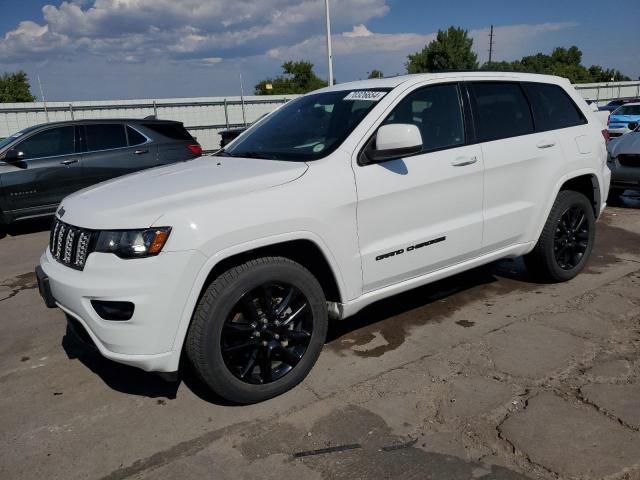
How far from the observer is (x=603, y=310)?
4.19 meters

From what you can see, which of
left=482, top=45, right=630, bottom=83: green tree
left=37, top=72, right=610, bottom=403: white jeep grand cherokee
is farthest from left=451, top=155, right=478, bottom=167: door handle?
left=482, top=45, right=630, bottom=83: green tree

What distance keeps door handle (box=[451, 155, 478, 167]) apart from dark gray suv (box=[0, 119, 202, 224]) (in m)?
6.32

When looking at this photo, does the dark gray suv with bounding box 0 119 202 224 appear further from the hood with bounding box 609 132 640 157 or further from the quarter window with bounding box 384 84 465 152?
the hood with bounding box 609 132 640 157

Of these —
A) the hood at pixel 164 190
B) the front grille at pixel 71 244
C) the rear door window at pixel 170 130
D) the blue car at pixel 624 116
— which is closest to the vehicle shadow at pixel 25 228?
the rear door window at pixel 170 130

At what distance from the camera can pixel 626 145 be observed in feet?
27.5

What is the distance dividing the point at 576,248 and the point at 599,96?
113 ft

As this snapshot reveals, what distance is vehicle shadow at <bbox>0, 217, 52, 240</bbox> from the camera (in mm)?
8398

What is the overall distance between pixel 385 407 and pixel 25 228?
7845 mm

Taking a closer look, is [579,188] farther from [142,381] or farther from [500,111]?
[142,381]

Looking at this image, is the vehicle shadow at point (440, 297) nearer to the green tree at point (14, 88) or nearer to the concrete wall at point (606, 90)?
the concrete wall at point (606, 90)

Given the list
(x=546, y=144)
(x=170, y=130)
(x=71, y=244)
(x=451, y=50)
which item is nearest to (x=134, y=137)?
(x=170, y=130)

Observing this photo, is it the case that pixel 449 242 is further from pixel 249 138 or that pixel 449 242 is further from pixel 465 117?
pixel 249 138

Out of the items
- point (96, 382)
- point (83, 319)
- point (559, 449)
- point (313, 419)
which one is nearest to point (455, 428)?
point (559, 449)

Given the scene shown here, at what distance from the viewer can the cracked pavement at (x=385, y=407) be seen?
253 cm
